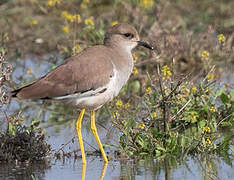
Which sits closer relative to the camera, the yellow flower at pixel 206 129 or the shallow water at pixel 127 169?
the shallow water at pixel 127 169

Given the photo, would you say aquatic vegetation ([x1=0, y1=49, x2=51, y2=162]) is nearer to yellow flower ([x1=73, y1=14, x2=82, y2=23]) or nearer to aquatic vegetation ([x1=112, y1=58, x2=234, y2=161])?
aquatic vegetation ([x1=112, y1=58, x2=234, y2=161])

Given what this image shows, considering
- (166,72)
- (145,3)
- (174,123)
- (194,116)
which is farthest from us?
(145,3)

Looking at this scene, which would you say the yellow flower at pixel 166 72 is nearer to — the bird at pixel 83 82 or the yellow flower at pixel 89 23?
the bird at pixel 83 82

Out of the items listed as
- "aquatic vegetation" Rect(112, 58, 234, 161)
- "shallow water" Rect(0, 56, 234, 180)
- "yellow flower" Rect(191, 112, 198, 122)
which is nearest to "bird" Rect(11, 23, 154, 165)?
"shallow water" Rect(0, 56, 234, 180)

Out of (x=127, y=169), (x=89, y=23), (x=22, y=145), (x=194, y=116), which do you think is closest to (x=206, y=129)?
(x=194, y=116)

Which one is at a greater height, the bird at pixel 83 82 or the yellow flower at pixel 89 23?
the yellow flower at pixel 89 23

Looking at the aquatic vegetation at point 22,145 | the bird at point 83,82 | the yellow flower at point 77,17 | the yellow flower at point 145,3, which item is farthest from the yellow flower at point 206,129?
the yellow flower at point 145,3

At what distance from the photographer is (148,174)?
16.8 feet

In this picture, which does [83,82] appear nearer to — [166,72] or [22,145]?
[22,145]

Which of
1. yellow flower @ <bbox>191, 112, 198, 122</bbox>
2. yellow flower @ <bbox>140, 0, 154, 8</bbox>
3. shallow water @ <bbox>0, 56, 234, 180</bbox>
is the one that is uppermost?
yellow flower @ <bbox>140, 0, 154, 8</bbox>

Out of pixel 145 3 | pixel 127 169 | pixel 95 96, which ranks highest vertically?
pixel 145 3

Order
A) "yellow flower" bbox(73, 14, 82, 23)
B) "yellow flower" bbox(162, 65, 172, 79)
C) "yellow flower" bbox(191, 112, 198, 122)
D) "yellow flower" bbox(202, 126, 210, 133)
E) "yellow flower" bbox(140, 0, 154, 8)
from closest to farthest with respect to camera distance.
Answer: "yellow flower" bbox(202, 126, 210, 133), "yellow flower" bbox(191, 112, 198, 122), "yellow flower" bbox(162, 65, 172, 79), "yellow flower" bbox(73, 14, 82, 23), "yellow flower" bbox(140, 0, 154, 8)

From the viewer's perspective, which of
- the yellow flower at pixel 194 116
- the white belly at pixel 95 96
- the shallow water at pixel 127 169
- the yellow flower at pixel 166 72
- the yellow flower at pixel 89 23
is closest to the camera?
the shallow water at pixel 127 169

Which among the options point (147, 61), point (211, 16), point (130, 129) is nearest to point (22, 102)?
point (147, 61)
